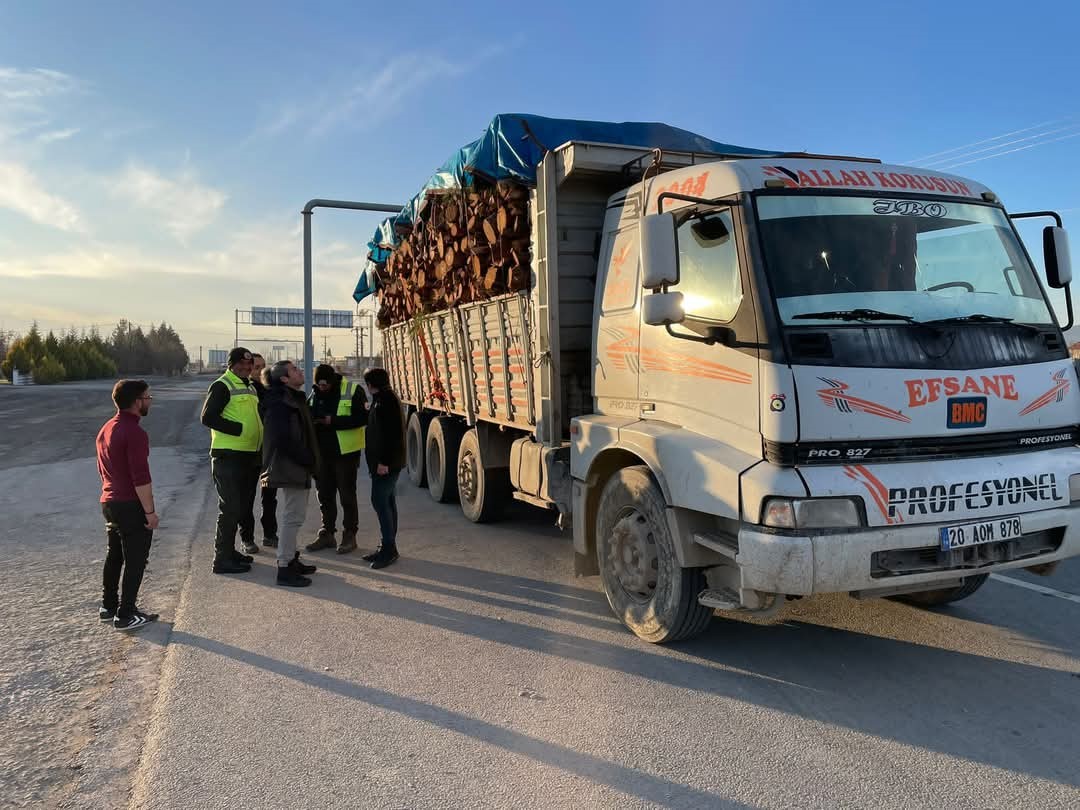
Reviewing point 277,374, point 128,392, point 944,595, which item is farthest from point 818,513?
point 277,374

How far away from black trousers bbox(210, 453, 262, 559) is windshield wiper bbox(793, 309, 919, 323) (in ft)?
14.8

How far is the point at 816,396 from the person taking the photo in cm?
361

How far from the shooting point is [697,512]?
4.11 meters

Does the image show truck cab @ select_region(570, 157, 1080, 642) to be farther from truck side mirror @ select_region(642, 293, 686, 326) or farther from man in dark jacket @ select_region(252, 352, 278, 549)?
man in dark jacket @ select_region(252, 352, 278, 549)

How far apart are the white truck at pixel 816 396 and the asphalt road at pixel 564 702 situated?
0.47m

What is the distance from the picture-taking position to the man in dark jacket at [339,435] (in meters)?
6.74

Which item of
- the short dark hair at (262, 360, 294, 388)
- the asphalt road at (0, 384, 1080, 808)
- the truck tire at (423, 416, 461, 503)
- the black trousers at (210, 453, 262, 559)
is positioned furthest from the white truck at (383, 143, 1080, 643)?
the truck tire at (423, 416, 461, 503)

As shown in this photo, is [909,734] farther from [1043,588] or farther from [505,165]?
[505,165]

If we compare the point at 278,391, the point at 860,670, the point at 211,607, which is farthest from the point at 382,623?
the point at 860,670

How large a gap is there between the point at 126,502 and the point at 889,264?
14.9 ft

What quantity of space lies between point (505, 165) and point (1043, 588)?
4.99 meters

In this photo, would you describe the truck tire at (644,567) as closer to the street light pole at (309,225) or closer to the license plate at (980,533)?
the license plate at (980,533)

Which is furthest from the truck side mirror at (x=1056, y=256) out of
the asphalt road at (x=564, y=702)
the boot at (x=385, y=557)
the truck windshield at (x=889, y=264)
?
the boot at (x=385, y=557)

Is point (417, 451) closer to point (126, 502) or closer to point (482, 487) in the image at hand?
point (482, 487)
